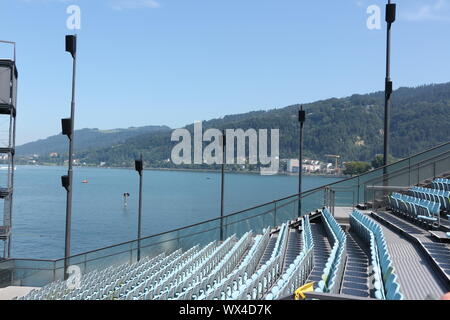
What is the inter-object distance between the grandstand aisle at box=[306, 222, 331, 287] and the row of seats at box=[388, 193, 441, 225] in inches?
99.8

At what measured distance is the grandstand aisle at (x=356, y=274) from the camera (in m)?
6.79

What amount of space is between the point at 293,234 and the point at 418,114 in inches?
4185

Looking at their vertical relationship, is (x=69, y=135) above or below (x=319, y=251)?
above

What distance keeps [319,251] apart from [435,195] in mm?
4409

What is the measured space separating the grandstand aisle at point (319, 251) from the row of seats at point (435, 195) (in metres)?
3.33

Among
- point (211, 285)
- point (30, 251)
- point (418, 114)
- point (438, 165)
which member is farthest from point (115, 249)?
point (418, 114)

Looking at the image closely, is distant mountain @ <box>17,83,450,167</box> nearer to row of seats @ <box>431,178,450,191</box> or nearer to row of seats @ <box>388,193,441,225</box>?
row of seats @ <box>431,178,450,191</box>

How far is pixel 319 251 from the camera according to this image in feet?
35.9

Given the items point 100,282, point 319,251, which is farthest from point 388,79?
point 100,282

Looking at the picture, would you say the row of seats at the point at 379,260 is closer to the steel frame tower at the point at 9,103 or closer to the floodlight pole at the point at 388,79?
the floodlight pole at the point at 388,79

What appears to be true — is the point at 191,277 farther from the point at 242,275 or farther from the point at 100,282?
the point at 100,282

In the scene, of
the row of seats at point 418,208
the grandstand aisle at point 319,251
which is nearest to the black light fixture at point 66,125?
the grandstand aisle at point 319,251
